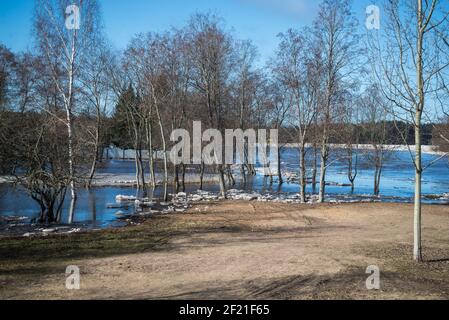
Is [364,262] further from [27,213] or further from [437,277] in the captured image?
[27,213]

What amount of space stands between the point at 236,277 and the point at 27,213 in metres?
14.1

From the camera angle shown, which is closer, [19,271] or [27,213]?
[19,271]

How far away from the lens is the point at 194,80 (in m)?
25.5

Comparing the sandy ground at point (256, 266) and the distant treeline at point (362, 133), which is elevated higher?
the distant treeline at point (362, 133)

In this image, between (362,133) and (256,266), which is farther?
(362,133)

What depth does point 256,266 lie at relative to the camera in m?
9.12

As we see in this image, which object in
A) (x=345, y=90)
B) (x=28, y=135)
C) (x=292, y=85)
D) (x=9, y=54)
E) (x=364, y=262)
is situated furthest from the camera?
(x=9, y=54)

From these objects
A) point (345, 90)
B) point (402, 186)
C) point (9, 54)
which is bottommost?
point (402, 186)

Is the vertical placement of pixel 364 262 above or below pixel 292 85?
below

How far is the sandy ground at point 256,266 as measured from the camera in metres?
7.21

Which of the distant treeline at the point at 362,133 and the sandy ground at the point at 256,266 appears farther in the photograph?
the distant treeline at the point at 362,133

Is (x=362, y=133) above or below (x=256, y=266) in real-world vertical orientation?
→ above
